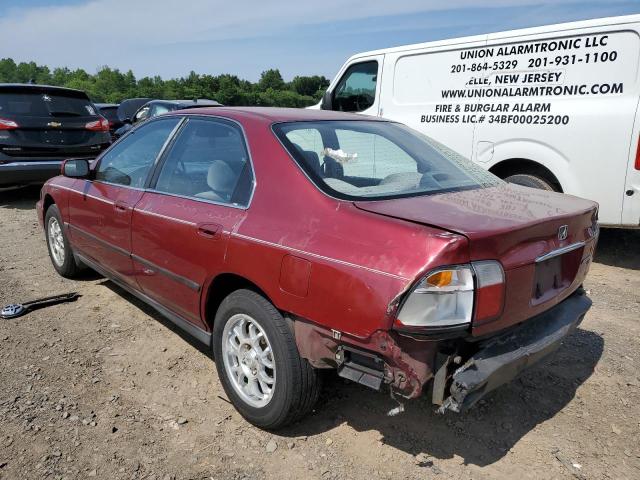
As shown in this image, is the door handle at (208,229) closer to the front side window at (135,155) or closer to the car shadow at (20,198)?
the front side window at (135,155)

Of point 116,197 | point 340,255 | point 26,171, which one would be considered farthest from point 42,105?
point 340,255

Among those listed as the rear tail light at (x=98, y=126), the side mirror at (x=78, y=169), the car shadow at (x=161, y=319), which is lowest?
the car shadow at (x=161, y=319)

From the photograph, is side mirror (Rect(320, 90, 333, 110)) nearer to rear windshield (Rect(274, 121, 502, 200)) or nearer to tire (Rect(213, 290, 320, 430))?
rear windshield (Rect(274, 121, 502, 200))

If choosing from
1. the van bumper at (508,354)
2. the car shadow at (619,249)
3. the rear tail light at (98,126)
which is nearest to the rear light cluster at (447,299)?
the van bumper at (508,354)

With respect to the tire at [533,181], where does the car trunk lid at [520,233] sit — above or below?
above

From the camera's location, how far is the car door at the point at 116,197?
358 centimetres

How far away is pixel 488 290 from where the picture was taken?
210 centimetres

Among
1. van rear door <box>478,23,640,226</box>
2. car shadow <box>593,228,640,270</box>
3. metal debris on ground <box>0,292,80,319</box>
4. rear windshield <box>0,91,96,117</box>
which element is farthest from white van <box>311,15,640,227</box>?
rear windshield <box>0,91,96,117</box>

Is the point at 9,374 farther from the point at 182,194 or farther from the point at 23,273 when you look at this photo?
the point at 23,273

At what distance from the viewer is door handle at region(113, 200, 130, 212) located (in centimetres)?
356

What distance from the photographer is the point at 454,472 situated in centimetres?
246

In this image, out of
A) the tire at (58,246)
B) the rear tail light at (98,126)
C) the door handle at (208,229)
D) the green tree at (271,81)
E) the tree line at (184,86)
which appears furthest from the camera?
the green tree at (271,81)

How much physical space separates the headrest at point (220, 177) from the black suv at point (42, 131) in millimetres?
5706

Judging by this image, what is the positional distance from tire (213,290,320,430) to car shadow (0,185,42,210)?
6.69m
